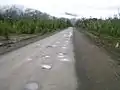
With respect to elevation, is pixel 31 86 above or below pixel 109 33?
above

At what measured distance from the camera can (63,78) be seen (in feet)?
32.7

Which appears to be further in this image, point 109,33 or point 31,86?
point 109,33

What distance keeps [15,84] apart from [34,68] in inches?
134

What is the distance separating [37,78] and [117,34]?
32241mm

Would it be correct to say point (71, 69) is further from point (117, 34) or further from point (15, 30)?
point (15, 30)

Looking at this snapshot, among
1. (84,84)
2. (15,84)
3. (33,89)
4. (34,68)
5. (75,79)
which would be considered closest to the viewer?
(33,89)

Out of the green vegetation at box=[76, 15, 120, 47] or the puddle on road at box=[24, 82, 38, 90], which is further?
the green vegetation at box=[76, 15, 120, 47]

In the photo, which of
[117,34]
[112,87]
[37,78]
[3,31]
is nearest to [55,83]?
[37,78]

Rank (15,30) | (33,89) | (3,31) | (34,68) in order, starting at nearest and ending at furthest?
(33,89)
(34,68)
(3,31)
(15,30)

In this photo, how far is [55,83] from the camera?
9016 millimetres

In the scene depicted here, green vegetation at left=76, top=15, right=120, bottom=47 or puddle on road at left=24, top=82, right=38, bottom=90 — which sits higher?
puddle on road at left=24, top=82, right=38, bottom=90

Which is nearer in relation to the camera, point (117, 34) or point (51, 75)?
point (51, 75)

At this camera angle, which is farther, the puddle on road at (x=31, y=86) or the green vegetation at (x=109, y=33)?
the green vegetation at (x=109, y=33)

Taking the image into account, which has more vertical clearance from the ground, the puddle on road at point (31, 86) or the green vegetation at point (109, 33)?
the puddle on road at point (31, 86)
